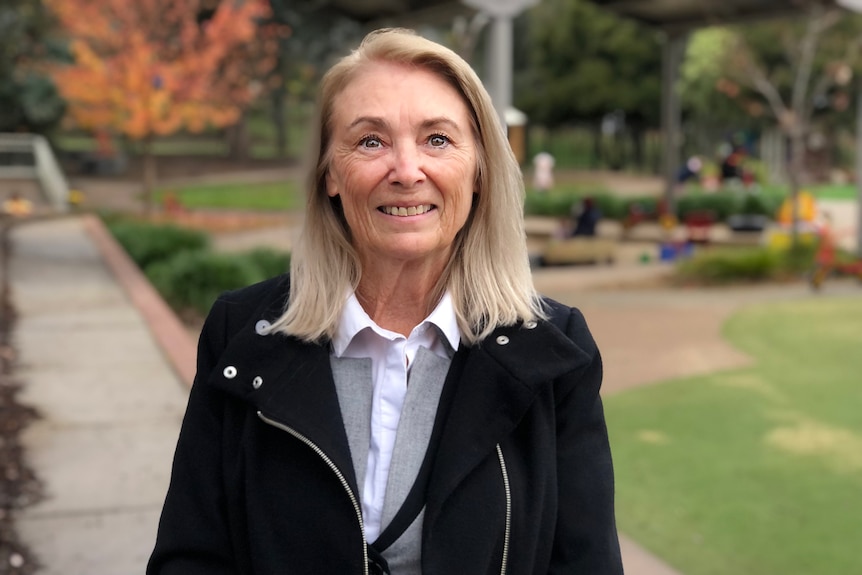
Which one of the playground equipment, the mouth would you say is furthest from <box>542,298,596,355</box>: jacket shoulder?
the playground equipment

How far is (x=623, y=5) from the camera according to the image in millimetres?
15148

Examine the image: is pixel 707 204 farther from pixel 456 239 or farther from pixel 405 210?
pixel 405 210

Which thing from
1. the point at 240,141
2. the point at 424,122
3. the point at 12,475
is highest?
the point at 424,122

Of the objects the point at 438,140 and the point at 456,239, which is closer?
the point at 438,140

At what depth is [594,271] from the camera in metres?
15.5

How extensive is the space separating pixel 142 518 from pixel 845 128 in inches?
1682

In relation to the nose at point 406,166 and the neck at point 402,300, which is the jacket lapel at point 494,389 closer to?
the neck at point 402,300

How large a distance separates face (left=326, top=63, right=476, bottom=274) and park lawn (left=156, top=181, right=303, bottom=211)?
2557 cm

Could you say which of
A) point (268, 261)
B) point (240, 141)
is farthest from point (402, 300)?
point (240, 141)

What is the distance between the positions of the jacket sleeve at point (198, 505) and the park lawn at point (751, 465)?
3.09m

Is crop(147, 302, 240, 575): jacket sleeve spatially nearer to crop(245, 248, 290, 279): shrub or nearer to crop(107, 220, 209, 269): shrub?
crop(245, 248, 290, 279): shrub

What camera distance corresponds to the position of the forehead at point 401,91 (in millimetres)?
1946

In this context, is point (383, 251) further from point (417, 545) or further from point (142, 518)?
point (142, 518)

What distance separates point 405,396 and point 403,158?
1.40ft
